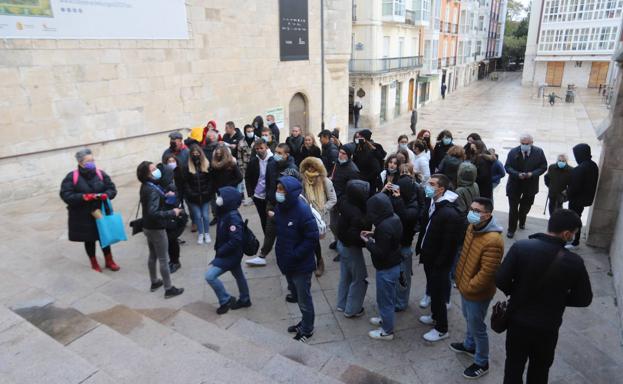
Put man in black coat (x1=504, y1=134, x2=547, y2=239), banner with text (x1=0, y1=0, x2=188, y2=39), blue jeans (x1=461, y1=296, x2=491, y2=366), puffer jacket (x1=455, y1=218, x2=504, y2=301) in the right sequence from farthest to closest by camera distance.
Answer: banner with text (x1=0, y1=0, x2=188, y2=39), man in black coat (x1=504, y1=134, x2=547, y2=239), blue jeans (x1=461, y1=296, x2=491, y2=366), puffer jacket (x1=455, y1=218, x2=504, y2=301)

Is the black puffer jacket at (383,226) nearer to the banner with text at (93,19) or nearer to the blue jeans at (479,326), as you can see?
the blue jeans at (479,326)

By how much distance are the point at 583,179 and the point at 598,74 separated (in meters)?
43.5

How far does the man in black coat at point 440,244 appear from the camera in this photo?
144 inches

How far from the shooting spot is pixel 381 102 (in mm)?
26641

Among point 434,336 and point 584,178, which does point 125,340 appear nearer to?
point 434,336

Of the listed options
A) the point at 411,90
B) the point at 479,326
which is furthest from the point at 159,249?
the point at 411,90

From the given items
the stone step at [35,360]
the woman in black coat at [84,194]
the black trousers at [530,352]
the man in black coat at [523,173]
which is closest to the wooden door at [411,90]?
the man in black coat at [523,173]

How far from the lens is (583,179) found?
19.3ft

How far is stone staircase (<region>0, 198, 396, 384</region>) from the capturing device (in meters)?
2.78

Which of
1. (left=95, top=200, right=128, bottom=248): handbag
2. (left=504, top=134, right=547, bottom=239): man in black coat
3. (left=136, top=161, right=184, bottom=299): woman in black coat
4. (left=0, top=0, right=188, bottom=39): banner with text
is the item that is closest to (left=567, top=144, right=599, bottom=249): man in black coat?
(left=504, top=134, right=547, bottom=239): man in black coat

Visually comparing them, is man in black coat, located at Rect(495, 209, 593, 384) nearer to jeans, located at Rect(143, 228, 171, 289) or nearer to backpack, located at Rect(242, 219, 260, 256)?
backpack, located at Rect(242, 219, 260, 256)

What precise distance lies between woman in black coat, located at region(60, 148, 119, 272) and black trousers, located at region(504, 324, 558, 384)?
426cm

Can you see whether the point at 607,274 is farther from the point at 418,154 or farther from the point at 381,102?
the point at 381,102

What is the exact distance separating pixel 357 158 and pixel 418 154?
34.9 inches
